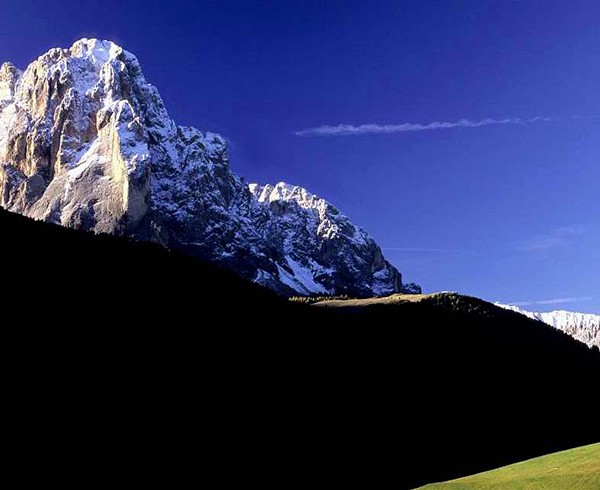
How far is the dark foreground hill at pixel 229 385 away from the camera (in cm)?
6925

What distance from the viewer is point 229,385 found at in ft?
308

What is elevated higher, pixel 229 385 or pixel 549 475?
pixel 229 385

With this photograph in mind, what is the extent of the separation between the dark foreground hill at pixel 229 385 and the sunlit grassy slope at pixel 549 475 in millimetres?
40097

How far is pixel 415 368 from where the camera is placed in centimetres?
14050

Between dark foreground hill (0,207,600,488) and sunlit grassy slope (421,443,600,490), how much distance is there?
132 ft

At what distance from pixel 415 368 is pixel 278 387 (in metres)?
47.6

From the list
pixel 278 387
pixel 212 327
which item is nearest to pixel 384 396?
pixel 278 387

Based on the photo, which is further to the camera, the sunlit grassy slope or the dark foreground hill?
the dark foreground hill

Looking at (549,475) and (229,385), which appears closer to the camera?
(549,475)

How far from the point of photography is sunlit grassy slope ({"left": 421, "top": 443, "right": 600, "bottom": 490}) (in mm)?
30875

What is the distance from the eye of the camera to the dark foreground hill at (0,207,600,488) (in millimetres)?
69250

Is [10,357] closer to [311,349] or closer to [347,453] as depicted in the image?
[347,453]

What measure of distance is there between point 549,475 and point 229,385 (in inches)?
2599

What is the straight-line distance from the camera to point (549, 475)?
32.9 m
